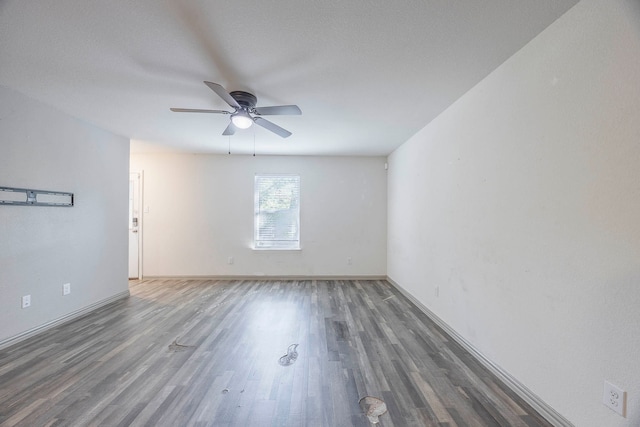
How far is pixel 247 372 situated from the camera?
204 centimetres

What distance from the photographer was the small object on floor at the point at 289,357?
2184mm

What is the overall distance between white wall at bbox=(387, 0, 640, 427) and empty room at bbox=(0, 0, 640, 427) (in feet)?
Answer: 0.04

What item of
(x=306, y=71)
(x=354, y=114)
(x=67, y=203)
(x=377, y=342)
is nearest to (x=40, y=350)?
(x=67, y=203)

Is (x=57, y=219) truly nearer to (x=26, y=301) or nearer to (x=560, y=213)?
(x=26, y=301)

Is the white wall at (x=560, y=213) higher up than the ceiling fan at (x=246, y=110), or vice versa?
the ceiling fan at (x=246, y=110)

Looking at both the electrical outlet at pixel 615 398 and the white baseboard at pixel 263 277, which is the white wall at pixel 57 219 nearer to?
the white baseboard at pixel 263 277

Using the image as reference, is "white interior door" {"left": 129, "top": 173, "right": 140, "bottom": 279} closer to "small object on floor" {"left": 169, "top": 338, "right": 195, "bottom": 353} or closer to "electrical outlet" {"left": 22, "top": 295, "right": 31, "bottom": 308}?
"electrical outlet" {"left": 22, "top": 295, "right": 31, "bottom": 308}

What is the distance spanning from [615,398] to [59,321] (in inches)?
182

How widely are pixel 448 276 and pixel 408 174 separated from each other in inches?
68.9

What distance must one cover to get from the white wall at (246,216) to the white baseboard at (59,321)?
128 centimetres

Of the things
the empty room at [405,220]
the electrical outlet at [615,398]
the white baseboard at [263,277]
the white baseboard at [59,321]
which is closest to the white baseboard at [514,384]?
the empty room at [405,220]

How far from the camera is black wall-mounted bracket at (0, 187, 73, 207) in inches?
96.5

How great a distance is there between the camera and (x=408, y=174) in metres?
3.99

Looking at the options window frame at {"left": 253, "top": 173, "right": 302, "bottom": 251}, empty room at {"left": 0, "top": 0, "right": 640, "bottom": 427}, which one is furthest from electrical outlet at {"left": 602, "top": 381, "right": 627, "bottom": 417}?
Answer: window frame at {"left": 253, "top": 173, "right": 302, "bottom": 251}
